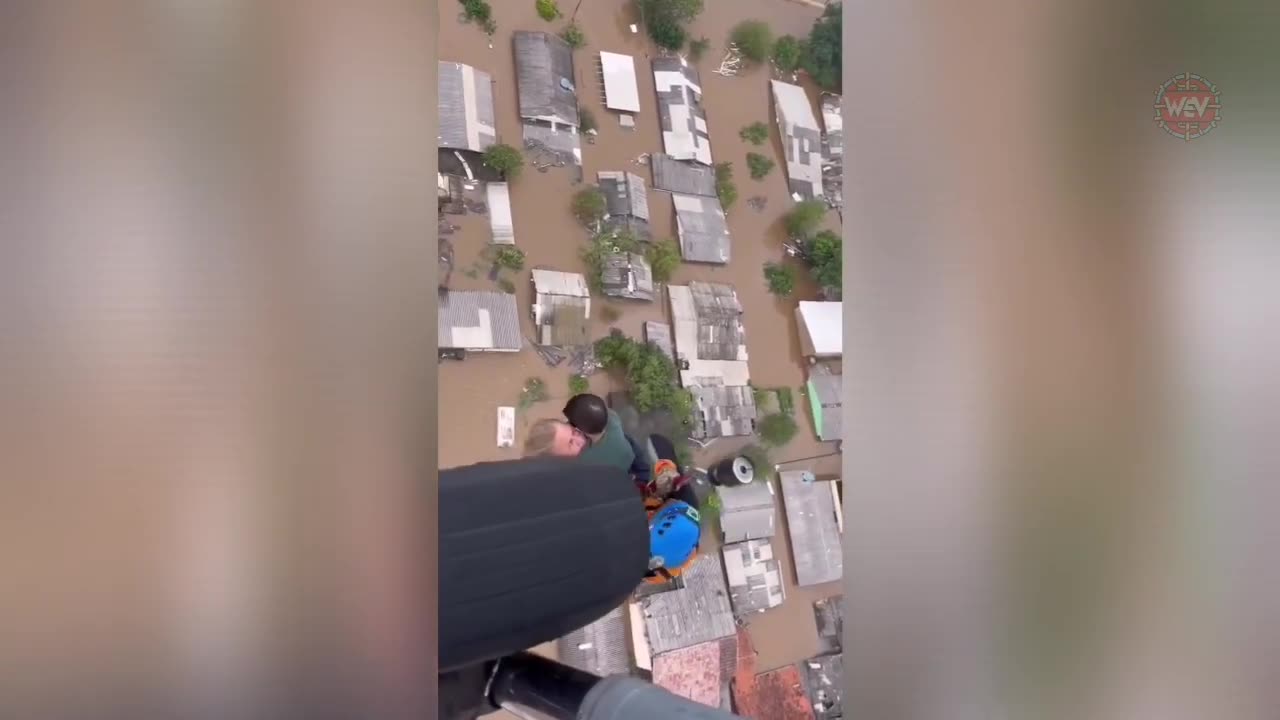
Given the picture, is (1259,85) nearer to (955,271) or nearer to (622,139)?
(955,271)

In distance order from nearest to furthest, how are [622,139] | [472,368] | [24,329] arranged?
[24,329], [472,368], [622,139]

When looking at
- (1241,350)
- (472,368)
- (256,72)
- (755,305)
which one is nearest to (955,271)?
(1241,350)

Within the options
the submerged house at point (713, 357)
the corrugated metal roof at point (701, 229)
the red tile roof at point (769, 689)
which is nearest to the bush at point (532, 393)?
the submerged house at point (713, 357)

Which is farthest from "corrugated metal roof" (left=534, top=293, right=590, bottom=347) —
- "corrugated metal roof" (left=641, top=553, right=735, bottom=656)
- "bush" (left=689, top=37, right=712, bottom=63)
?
"bush" (left=689, top=37, right=712, bottom=63)

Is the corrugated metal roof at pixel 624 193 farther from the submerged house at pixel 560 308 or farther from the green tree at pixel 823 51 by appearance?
the green tree at pixel 823 51

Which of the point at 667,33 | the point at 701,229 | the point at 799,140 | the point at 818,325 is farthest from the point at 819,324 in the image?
the point at 667,33

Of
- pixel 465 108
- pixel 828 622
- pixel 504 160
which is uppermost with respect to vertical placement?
pixel 465 108

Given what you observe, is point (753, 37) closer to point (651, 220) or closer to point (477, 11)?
point (651, 220)

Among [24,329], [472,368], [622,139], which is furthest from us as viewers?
[622,139]
